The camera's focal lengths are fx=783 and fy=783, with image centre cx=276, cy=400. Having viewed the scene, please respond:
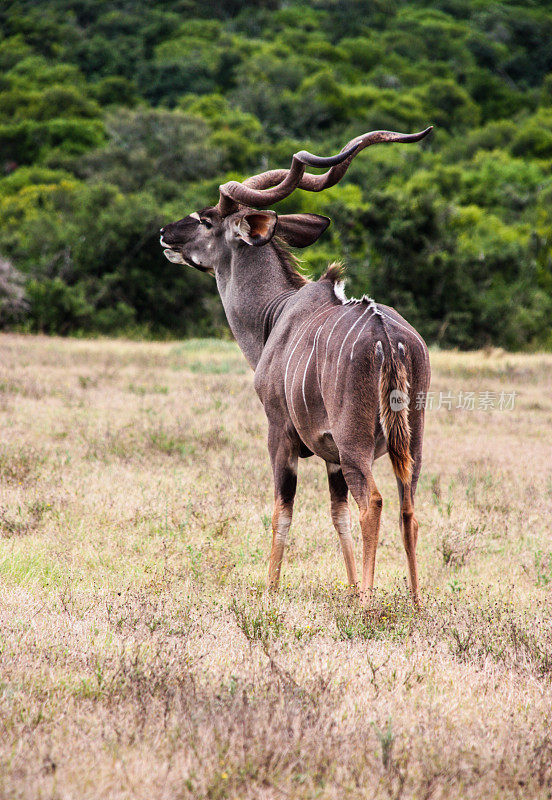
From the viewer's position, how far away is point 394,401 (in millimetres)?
4891

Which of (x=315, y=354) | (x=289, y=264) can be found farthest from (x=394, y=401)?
(x=289, y=264)

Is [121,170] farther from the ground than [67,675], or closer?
closer

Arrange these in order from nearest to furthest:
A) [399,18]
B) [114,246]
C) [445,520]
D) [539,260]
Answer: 1. [445,520]
2. [114,246]
3. [539,260]
4. [399,18]

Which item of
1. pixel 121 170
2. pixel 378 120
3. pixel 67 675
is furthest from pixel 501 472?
pixel 378 120

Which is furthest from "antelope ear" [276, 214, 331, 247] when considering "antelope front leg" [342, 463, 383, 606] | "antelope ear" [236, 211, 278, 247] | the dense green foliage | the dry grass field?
the dense green foliage

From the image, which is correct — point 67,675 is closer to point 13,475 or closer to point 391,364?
point 391,364

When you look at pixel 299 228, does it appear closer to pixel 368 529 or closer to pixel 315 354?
pixel 315 354

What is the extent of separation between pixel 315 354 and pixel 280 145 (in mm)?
52793

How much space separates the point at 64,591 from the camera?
16.5 ft

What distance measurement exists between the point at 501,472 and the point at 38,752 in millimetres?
7576

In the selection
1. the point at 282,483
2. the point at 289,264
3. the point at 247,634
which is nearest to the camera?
the point at 247,634

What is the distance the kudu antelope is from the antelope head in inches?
0.4

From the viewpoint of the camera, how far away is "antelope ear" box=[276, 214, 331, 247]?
7.01 m

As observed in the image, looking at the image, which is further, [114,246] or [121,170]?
[121,170]
